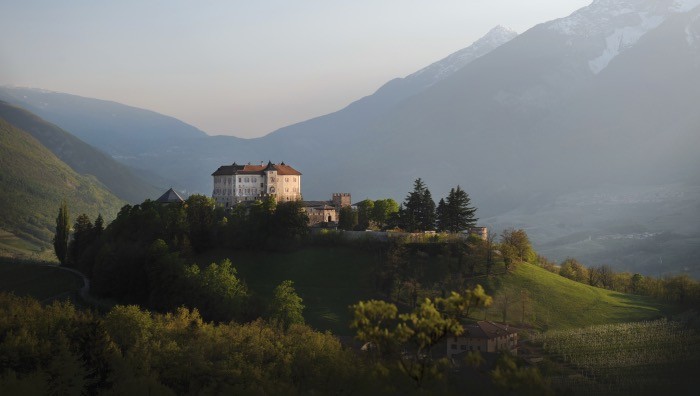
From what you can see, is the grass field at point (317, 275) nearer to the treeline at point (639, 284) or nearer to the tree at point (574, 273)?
the tree at point (574, 273)

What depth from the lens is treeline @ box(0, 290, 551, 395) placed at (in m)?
58.8

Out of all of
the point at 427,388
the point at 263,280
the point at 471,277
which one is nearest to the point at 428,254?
the point at 471,277

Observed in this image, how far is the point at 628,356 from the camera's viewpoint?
3408 inches

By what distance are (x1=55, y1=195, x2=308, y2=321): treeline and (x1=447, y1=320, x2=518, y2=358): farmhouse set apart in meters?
22.8

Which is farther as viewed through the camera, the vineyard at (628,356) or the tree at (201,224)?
the tree at (201,224)

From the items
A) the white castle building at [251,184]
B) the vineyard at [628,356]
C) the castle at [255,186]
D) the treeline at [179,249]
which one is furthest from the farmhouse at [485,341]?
the white castle building at [251,184]

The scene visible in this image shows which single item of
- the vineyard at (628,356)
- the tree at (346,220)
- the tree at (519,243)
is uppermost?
the tree at (346,220)

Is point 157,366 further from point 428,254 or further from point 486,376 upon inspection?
point 428,254

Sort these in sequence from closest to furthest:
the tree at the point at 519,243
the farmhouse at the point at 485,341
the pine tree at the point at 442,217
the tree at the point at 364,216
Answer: the farmhouse at the point at 485,341 → the tree at the point at 519,243 → the pine tree at the point at 442,217 → the tree at the point at 364,216

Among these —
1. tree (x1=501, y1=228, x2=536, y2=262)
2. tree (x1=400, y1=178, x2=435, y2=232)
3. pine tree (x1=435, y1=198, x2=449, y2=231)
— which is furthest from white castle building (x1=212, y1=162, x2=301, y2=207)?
tree (x1=501, y1=228, x2=536, y2=262)

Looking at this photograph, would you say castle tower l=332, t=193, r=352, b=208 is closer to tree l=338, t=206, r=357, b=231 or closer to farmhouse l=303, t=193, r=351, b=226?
farmhouse l=303, t=193, r=351, b=226

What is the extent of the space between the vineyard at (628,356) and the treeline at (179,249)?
3587cm

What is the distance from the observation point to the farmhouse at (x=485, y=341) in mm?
87000

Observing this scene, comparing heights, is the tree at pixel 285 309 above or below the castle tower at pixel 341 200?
below
